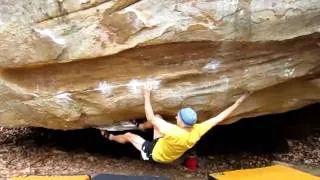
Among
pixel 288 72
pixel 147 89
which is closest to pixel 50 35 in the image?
pixel 147 89

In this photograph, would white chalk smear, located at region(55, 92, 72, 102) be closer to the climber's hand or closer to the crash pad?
the climber's hand

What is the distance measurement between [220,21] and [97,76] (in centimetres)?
111

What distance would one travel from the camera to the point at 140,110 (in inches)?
187

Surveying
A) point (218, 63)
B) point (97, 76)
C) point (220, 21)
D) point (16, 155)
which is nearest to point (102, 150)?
point (16, 155)

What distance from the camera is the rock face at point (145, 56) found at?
4301mm

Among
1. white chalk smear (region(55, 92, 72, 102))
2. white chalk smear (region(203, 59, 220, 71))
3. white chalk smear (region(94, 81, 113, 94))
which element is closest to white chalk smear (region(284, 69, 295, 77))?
white chalk smear (region(203, 59, 220, 71))

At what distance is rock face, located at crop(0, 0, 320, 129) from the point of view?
14.1 feet

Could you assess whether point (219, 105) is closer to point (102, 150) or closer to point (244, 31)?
point (244, 31)

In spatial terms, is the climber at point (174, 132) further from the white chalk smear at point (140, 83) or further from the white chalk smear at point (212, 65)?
the white chalk smear at point (212, 65)

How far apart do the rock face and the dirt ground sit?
1.45 ft

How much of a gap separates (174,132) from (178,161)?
116 centimetres

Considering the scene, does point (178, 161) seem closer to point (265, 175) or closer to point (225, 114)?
point (225, 114)

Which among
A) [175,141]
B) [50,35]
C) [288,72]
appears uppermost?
[50,35]

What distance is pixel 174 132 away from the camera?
14.4 feet
